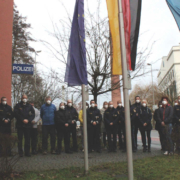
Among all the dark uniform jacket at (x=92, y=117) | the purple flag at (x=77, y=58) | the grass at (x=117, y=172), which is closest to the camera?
the grass at (x=117, y=172)

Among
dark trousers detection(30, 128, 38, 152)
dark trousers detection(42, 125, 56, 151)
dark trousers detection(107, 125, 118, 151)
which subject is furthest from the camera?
dark trousers detection(107, 125, 118, 151)

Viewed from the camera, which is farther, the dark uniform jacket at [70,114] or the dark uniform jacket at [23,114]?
the dark uniform jacket at [70,114]

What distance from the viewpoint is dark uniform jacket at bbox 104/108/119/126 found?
413 inches

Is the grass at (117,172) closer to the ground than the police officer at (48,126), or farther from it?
closer to the ground

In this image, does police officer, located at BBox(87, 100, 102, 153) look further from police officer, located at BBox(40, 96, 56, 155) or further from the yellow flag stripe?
the yellow flag stripe

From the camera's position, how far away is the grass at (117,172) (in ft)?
19.0

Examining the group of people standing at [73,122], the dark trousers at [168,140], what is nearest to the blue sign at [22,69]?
the group of people standing at [73,122]

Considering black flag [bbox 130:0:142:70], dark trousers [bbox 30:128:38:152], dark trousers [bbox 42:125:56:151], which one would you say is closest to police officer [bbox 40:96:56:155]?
dark trousers [bbox 42:125:56:151]

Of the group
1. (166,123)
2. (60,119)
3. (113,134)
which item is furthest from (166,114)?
(60,119)

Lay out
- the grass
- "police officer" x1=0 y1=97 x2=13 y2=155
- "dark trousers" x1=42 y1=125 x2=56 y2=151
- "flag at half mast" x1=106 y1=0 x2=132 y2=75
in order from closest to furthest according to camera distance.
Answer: "flag at half mast" x1=106 y1=0 x2=132 y2=75 → the grass → "police officer" x1=0 y1=97 x2=13 y2=155 → "dark trousers" x1=42 y1=125 x2=56 y2=151

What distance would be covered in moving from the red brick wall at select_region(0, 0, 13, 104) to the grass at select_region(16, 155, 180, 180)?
7251 mm

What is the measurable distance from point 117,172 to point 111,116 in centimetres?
444

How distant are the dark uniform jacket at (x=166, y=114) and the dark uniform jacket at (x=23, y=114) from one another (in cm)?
496

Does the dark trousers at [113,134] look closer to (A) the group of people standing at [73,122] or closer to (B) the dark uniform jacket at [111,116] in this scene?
(A) the group of people standing at [73,122]
